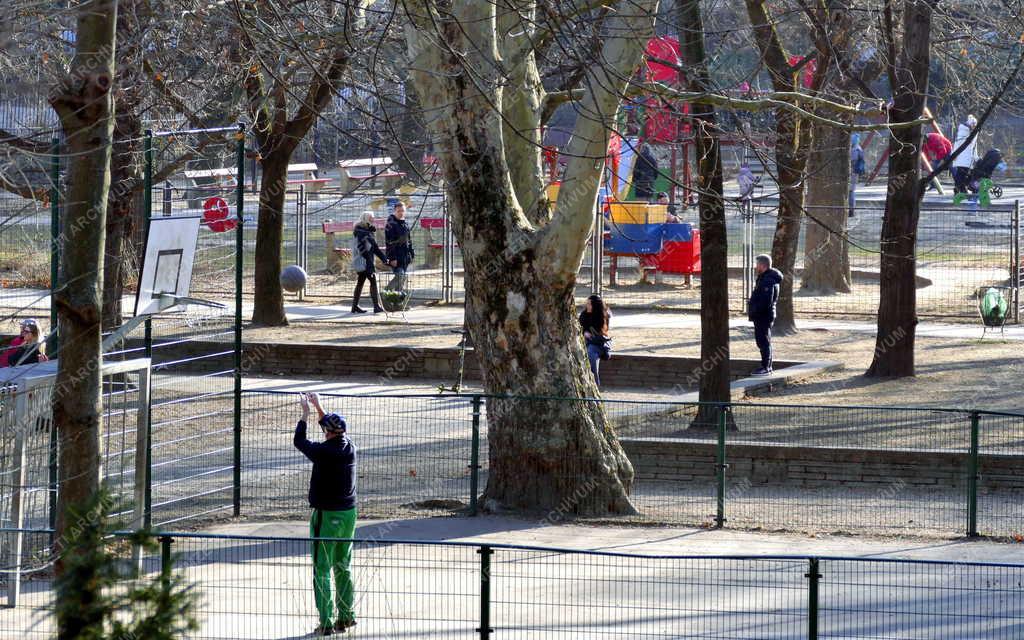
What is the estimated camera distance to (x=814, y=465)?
13.0 metres

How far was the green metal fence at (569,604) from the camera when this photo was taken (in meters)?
7.52

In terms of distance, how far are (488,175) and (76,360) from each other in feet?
18.6

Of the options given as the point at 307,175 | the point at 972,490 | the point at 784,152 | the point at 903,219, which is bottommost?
the point at 972,490

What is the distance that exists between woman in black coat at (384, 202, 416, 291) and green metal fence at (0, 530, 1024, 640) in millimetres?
15264

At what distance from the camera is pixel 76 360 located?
21.6 feet

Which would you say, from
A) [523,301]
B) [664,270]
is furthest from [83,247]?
[664,270]

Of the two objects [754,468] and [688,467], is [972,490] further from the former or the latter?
[688,467]

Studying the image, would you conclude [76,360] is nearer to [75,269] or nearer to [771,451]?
[75,269]

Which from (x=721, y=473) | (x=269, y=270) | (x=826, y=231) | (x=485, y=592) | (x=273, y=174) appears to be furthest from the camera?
(x=826, y=231)

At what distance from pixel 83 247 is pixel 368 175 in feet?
93.1

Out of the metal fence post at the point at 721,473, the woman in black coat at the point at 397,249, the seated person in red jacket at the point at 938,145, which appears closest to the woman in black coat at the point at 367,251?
the woman in black coat at the point at 397,249

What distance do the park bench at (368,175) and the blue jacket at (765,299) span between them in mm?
5157

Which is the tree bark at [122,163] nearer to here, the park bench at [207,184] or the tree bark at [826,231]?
the park bench at [207,184]

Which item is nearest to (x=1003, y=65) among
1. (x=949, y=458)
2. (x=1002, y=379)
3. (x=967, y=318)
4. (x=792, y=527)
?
(x=967, y=318)
